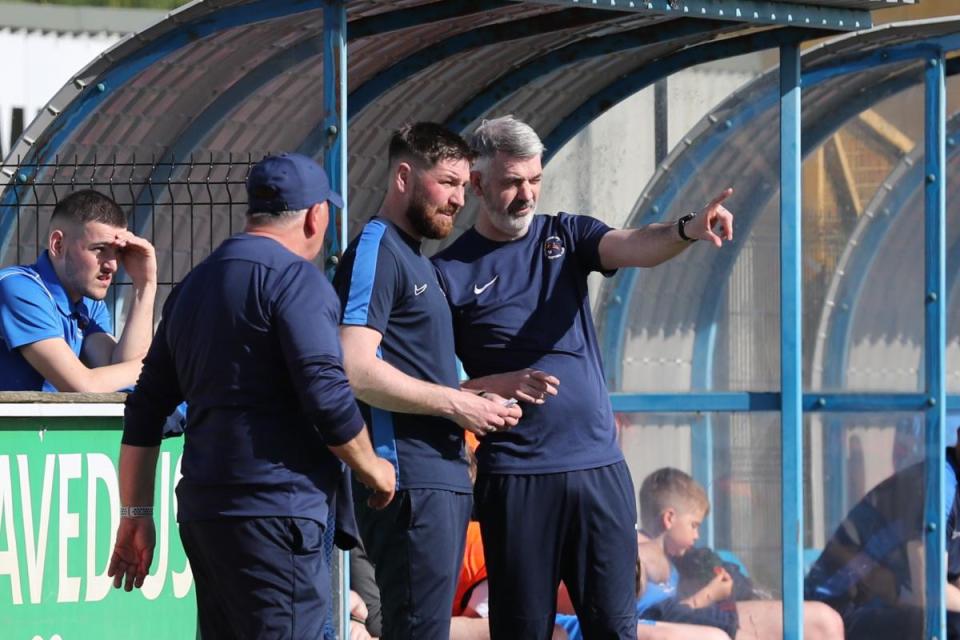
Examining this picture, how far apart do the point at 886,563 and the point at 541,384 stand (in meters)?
3.39

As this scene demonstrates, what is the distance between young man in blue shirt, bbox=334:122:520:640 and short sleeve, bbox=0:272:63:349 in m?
1.50

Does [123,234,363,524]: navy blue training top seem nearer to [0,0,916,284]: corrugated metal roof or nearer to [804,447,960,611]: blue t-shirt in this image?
[0,0,916,284]: corrugated metal roof

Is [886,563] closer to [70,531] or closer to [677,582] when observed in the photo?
[677,582]

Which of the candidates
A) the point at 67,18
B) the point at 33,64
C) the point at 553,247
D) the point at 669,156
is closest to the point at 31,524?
the point at 553,247

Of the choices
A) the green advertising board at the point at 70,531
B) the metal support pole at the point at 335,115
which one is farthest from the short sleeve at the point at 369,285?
the green advertising board at the point at 70,531

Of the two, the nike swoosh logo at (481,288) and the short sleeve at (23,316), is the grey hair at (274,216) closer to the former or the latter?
the nike swoosh logo at (481,288)

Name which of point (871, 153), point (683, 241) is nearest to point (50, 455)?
point (683, 241)

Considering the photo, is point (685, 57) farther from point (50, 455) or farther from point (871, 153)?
point (50, 455)

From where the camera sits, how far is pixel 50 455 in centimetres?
625

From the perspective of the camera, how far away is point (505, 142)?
579 centimetres

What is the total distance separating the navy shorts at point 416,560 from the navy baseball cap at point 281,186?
0.88 metres

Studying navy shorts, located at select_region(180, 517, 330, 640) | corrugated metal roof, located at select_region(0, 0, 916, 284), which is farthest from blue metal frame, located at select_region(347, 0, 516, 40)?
navy shorts, located at select_region(180, 517, 330, 640)

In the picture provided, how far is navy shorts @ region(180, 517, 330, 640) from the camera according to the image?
4723 millimetres

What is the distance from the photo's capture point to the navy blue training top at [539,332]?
5688mm
